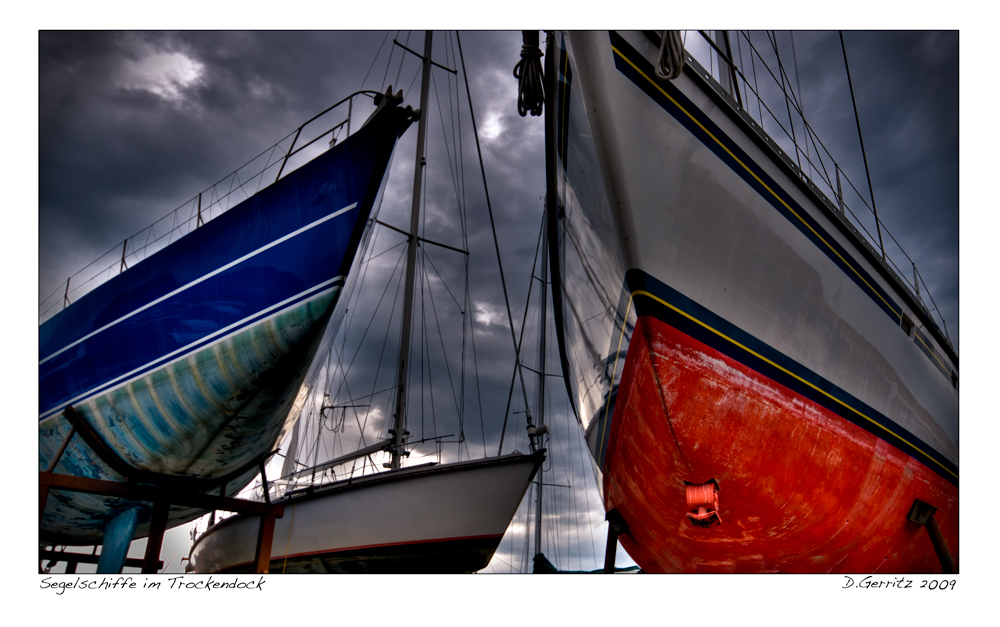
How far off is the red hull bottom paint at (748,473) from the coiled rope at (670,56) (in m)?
0.94

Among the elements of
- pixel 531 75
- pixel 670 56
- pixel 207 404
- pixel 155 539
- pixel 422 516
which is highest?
pixel 531 75

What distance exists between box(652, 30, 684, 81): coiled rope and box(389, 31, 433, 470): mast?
4.03m

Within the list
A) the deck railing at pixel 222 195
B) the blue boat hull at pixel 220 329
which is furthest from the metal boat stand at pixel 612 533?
the deck railing at pixel 222 195

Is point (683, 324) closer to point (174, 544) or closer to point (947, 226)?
point (947, 226)

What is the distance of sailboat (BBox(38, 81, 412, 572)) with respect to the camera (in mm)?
3453

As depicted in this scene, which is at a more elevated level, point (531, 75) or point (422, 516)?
point (531, 75)

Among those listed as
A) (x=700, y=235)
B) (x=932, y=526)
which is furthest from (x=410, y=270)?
(x=932, y=526)

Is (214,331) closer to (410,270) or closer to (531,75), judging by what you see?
(531,75)

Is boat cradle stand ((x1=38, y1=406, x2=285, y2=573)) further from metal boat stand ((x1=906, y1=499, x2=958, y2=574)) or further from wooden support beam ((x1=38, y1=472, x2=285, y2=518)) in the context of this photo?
metal boat stand ((x1=906, y1=499, x2=958, y2=574))

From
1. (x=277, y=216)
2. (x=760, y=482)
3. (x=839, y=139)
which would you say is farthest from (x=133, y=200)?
(x=839, y=139)

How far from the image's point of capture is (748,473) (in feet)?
8.02

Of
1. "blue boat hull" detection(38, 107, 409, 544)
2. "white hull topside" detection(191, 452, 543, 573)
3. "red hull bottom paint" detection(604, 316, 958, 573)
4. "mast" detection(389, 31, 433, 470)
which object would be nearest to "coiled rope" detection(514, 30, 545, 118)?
"red hull bottom paint" detection(604, 316, 958, 573)

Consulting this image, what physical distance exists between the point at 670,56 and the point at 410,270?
4373mm
